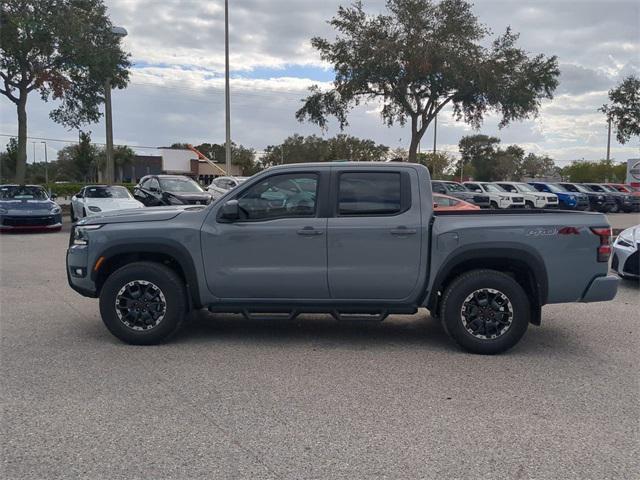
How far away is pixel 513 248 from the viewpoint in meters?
5.44

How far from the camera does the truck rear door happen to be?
18.1ft

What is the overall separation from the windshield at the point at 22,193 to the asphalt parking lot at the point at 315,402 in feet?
39.5

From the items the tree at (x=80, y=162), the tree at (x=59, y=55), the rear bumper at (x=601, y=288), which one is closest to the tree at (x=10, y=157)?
the tree at (x=80, y=162)

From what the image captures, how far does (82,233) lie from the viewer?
587 centimetres

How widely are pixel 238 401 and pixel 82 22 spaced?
2056 centimetres

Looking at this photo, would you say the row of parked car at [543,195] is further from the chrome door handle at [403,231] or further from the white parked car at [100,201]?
the chrome door handle at [403,231]

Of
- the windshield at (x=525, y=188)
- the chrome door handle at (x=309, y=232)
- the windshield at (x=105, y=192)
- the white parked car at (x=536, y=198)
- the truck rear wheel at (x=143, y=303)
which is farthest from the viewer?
the windshield at (x=525, y=188)

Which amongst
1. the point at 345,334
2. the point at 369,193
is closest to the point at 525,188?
the point at 345,334

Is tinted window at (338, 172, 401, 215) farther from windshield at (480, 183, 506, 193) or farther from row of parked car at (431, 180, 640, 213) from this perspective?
windshield at (480, 183, 506, 193)

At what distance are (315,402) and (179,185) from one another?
55.0 ft

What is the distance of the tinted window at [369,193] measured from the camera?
18.5 feet

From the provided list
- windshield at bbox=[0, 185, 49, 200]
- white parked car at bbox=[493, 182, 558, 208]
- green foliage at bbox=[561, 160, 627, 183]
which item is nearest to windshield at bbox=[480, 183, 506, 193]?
white parked car at bbox=[493, 182, 558, 208]

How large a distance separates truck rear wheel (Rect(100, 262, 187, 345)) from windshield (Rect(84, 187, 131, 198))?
43.3 ft

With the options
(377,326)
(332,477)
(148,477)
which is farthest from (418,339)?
(148,477)
